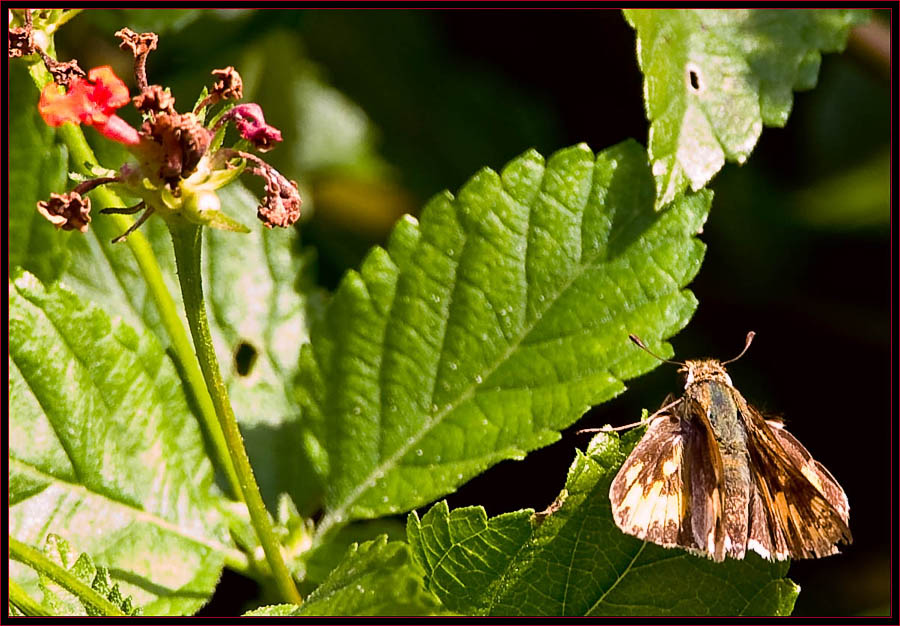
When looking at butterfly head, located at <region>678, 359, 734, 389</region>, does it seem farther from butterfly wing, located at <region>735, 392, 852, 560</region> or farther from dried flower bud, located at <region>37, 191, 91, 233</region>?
dried flower bud, located at <region>37, 191, 91, 233</region>

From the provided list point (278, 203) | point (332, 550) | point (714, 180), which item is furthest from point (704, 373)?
point (714, 180)

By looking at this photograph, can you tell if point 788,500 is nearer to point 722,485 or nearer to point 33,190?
point 722,485

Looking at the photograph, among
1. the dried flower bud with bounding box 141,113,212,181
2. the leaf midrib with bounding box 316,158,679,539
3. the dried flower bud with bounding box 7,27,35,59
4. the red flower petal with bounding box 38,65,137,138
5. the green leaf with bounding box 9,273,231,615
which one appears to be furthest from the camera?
the leaf midrib with bounding box 316,158,679,539

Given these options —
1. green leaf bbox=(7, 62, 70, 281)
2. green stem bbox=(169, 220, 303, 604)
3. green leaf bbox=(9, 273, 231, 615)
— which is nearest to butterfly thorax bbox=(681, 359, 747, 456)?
green stem bbox=(169, 220, 303, 604)

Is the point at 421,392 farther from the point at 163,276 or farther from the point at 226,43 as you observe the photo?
the point at 226,43

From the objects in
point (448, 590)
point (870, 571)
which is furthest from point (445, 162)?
point (448, 590)

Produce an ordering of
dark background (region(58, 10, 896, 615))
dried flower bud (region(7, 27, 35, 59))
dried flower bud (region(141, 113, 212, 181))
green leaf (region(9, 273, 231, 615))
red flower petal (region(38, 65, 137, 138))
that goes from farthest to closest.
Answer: dark background (region(58, 10, 896, 615))
green leaf (region(9, 273, 231, 615))
dried flower bud (region(7, 27, 35, 59))
red flower petal (region(38, 65, 137, 138))
dried flower bud (region(141, 113, 212, 181))
